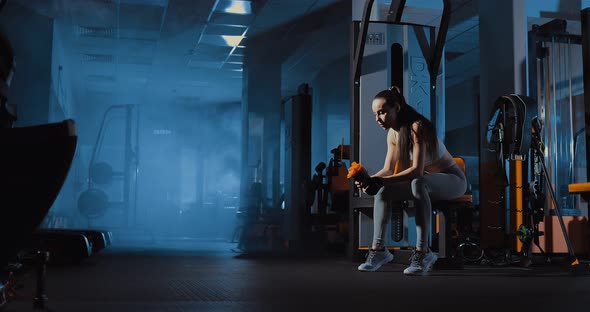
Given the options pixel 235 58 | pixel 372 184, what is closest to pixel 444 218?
pixel 372 184

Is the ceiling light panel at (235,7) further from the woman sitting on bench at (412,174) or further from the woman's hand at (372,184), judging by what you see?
the woman's hand at (372,184)

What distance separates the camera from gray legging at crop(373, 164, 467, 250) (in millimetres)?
3684

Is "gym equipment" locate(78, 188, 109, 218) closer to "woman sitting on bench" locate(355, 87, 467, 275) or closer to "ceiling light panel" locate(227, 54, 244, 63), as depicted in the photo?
"ceiling light panel" locate(227, 54, 244, 63)

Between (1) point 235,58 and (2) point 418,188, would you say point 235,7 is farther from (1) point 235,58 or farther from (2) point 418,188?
(2) point 418,188

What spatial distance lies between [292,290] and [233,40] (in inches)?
364

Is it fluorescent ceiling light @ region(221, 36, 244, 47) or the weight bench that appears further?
fluorescent ceiling light @ region(221, 36, 244, 47)

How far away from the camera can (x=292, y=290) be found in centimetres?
271

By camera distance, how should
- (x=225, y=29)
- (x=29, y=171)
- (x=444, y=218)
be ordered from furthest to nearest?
(x=225, y=29) < (x=444, y=218) < (x=29, y=171)

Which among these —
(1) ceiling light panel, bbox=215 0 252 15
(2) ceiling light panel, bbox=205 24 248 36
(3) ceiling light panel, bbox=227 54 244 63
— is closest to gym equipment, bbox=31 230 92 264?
(1) ceiling light panel, bbox=215 0 252 15

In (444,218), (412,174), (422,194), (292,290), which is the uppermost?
(412,174)

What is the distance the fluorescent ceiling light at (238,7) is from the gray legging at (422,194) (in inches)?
249

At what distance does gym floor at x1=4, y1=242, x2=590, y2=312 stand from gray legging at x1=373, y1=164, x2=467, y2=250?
26cm

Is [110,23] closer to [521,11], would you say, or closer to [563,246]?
[521,11]

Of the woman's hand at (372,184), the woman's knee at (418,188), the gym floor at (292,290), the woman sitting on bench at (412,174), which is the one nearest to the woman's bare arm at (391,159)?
the woman sitting on bench at (412,174)
